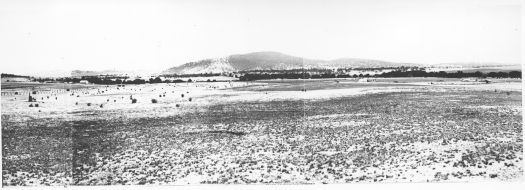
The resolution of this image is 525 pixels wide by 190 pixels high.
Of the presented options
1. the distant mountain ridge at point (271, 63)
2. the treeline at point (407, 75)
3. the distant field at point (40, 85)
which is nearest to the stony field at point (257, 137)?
the distant field at point (40, 85)

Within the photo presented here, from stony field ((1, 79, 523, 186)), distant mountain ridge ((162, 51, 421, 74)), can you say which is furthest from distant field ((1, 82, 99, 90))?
distant mountain ridge ((162, 51, 421, 74))

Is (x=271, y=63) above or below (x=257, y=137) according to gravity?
above

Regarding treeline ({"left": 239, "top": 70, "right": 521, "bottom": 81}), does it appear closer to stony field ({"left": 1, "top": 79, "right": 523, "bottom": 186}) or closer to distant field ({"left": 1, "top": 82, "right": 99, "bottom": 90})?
stony field ({"left": 1, "top": 79, "right": 523, "bottom": 186})

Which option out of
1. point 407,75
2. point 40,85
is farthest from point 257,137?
point 407,75

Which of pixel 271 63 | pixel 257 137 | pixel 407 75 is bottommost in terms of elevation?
pixel 257 137

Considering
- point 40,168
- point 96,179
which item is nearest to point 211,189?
point 96,179

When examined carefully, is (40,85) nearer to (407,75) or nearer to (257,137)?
(257,137)

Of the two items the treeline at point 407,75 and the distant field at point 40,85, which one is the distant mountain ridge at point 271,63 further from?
the distant field at point 40,85
